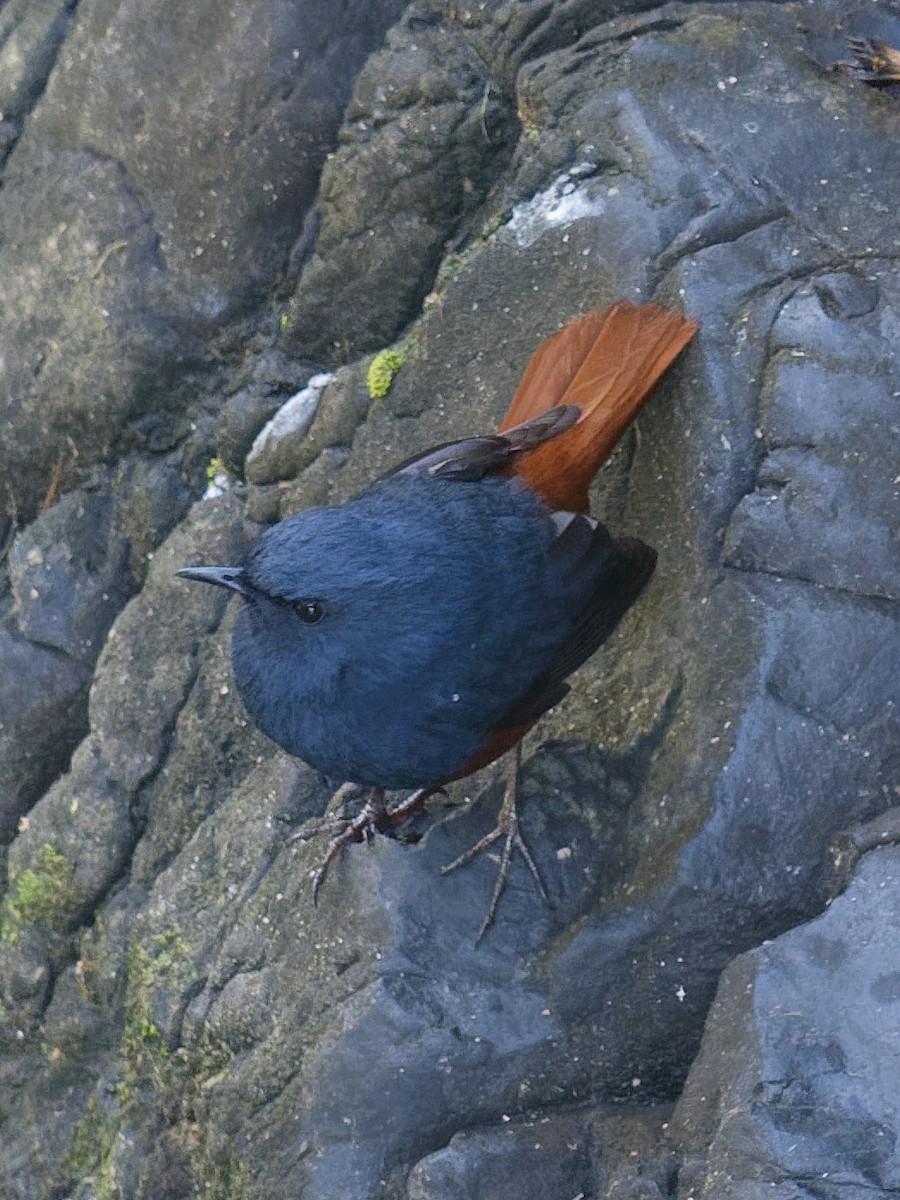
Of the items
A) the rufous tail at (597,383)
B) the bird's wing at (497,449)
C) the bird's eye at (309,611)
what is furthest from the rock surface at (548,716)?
the bird's eye at (309,611)

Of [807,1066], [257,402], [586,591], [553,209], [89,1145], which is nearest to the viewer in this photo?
[807,1066]

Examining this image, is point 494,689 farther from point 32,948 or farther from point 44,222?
point 44,222

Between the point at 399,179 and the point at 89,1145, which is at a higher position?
the point at 399,179

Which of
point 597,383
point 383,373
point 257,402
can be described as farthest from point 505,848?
point 257,402

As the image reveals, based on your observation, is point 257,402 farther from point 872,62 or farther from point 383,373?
point 872,62

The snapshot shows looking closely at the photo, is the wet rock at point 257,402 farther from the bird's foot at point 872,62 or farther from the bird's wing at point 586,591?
the bird's foot at point 872,62

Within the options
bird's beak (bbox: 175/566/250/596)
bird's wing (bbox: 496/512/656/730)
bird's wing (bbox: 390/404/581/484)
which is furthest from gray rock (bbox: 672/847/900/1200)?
bird's beak (bbox: 175/566/250/596)

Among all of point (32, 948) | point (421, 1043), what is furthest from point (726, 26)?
point (32, 948)
